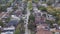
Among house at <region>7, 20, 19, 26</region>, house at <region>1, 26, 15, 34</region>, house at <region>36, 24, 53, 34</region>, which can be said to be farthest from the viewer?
house at <region>7, 20, 19, 26</region>

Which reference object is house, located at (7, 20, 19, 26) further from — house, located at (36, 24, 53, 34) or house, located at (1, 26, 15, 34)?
house, located at (36, 24, 53, 34)

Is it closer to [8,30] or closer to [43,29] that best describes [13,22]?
[8,30]

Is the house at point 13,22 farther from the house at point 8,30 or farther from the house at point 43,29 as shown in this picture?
the house at point 43,29

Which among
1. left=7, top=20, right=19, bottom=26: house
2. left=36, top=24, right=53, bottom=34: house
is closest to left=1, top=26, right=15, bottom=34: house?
left=7, top=20, right=19, bottom=26: house

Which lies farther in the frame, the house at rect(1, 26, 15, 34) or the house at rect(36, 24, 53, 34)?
the house at rect(1, 26, 15, 34)

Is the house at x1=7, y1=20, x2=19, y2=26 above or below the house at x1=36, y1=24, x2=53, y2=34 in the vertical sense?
above

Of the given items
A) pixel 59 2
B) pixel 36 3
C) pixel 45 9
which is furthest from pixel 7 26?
pixel 59 2

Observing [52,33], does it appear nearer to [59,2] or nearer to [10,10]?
[10,10]

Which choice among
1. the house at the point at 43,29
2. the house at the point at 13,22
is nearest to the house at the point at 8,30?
the house at the point at 13,22

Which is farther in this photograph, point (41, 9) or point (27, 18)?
point (41, 9)

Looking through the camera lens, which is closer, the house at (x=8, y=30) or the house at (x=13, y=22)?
the house at (x=8, y=30)

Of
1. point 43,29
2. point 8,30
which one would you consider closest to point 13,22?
point 8,30
